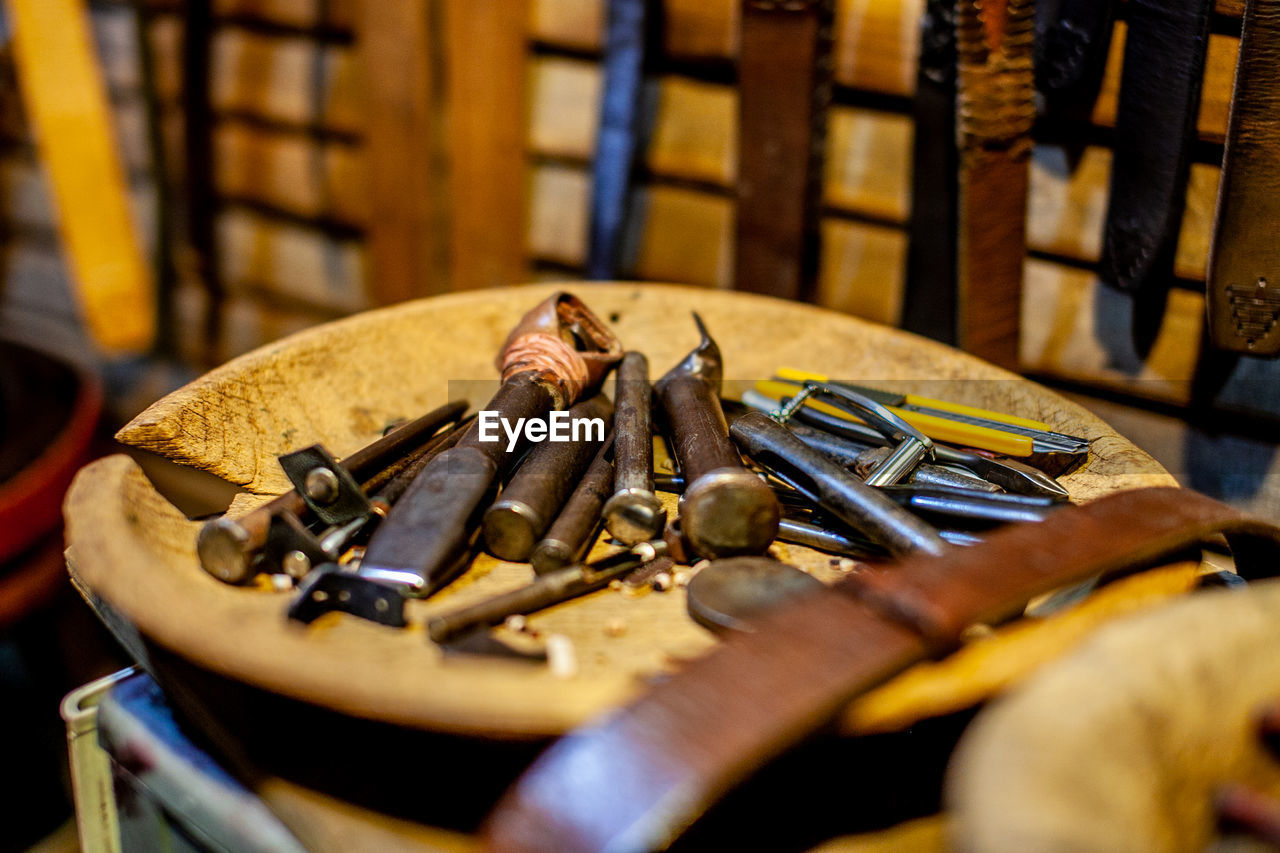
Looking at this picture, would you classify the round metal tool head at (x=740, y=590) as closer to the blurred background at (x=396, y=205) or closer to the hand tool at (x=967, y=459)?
the hand tool at (x=967, y=459)

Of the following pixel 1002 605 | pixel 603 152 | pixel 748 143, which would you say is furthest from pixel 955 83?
pixel 1002 605

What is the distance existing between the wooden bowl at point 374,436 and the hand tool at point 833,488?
85 mm

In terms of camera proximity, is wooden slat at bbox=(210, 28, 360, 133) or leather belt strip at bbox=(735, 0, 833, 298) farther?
wooden slat at bbox=(210, 28, 360, 133)

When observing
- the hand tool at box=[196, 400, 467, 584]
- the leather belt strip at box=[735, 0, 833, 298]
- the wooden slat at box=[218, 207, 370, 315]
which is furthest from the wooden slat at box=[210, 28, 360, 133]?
the hand tool at box=[196, 400, 467, 584]

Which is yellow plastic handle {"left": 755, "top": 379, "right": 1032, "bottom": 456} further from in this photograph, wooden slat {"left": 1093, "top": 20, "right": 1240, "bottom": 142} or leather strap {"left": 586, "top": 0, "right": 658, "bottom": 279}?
leather strap {"left": 586, "top": 0, "right": 658, "bottom": 279}

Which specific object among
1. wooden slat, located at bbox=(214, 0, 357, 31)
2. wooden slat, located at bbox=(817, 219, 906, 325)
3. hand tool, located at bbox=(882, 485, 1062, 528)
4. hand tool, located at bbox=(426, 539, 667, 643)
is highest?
wooden slat, located at bbox=(214, 0, 357, 31)

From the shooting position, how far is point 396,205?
237 cm

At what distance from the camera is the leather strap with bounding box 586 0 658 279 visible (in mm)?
1844

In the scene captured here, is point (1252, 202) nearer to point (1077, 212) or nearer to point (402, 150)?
point (1077, 212)

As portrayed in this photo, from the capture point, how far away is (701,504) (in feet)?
2.99

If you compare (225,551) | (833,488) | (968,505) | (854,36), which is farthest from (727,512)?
(854,36)

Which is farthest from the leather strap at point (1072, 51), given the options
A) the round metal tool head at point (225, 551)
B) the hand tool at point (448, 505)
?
the round metal tool head at point (225, 551)

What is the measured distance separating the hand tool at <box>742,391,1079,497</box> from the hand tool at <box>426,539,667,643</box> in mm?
348

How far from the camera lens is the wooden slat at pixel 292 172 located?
2619mm
